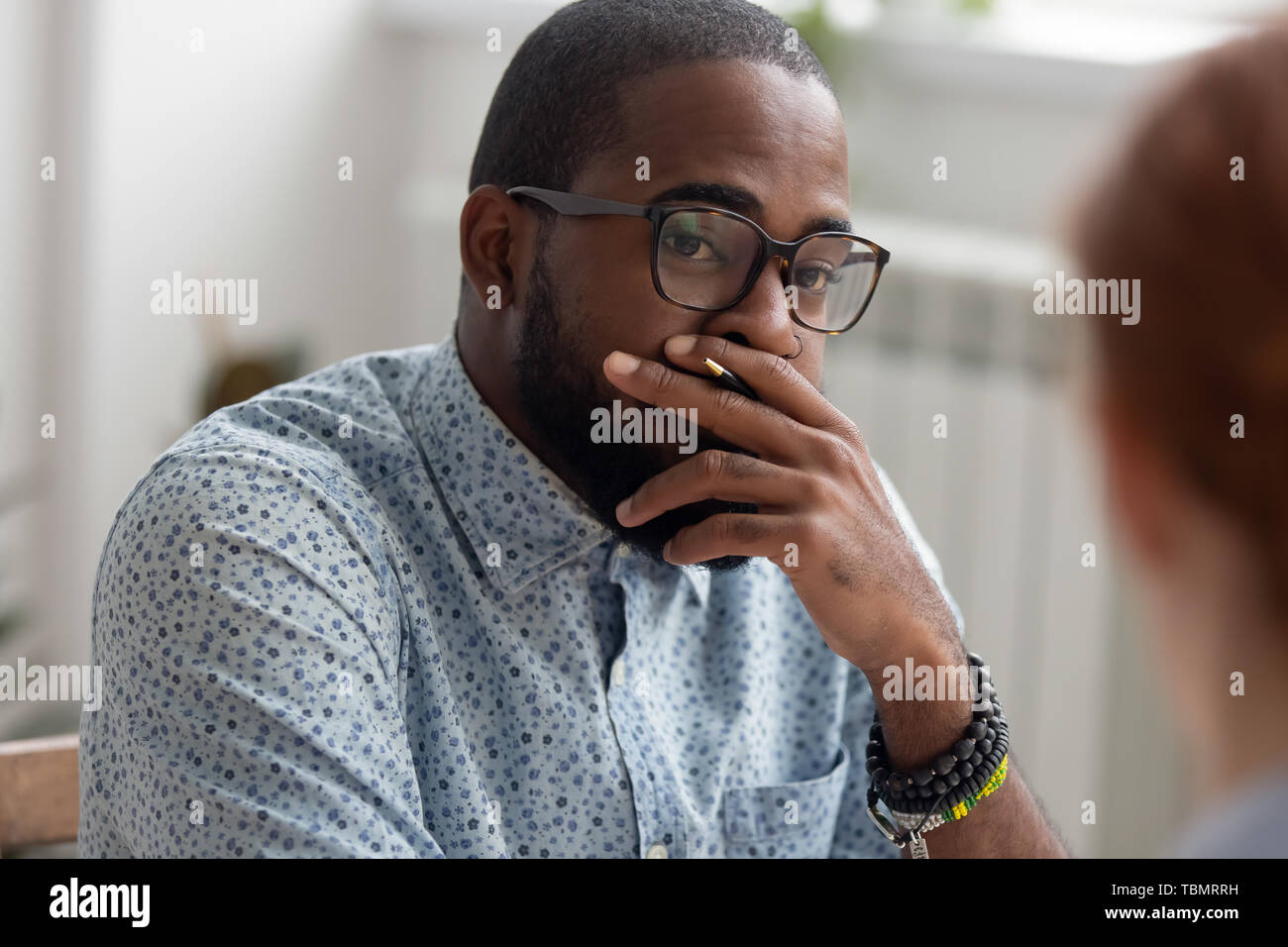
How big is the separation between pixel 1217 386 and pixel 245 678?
71 cm

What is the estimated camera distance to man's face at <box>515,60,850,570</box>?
3.91ft

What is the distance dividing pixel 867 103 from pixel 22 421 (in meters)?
1.82

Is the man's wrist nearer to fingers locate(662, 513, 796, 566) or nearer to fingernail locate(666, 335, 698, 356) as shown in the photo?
fingers locate(662, 513, 796, 566)

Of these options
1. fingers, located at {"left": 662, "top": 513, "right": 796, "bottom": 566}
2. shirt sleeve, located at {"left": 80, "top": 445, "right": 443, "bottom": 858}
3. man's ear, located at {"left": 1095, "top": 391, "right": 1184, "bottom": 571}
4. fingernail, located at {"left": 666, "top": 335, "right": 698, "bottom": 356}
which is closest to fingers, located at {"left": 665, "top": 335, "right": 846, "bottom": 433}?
fingernail, located at {"left": 666, "top": 335, "right": 698, "bottom": 356}

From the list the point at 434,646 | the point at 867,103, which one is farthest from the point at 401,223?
the point at 434,646

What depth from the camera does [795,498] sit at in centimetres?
113

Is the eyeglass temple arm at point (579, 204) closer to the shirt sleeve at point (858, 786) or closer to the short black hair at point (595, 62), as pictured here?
the short black hair at point (595, 62)

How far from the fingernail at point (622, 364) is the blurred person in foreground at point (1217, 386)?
62 cm

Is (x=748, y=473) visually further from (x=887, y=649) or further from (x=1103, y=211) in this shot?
(x=1103, y=211)

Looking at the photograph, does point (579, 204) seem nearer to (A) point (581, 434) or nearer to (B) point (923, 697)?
(A) point (581, 434)

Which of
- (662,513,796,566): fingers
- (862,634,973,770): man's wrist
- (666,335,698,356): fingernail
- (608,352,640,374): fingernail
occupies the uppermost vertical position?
(666,335,698,356): fingernail

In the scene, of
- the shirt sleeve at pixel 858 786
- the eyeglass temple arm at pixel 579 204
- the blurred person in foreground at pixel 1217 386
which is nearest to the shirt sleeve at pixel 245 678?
the eyeglass temple arm at pixel 579 204

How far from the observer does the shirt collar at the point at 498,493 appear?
1207 millimetres

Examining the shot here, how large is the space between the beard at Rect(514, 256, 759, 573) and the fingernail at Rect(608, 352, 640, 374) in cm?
5
